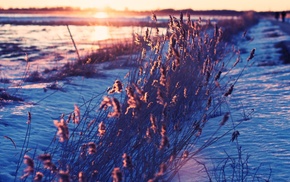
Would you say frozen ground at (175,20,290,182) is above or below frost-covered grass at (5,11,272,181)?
below

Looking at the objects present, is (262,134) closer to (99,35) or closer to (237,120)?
(237,120)

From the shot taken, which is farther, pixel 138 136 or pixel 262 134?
pixel 262 134

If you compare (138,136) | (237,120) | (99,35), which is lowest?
(99,35)

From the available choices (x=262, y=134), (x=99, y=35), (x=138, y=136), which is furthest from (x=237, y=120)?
(x=99, y=35)

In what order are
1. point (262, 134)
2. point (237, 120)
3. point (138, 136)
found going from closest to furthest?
point (138, 136), point (262, 134), point (237, 120)

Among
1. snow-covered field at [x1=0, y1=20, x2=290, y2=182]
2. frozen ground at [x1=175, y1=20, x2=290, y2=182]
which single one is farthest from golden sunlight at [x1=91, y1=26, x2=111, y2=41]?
frozen ground at [x1=175, y1=20, x2=290, y2=182]

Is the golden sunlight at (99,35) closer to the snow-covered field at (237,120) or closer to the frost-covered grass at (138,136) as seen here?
the snow-covered field at (237,120)

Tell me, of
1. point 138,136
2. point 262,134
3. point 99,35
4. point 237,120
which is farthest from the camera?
point 99,35

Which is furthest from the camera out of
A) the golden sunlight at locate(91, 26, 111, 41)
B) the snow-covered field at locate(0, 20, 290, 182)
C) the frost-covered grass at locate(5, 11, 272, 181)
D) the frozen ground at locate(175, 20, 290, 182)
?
the golden sunlight at locate(91, 26, 111, 41)

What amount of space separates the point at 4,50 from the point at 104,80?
8.14m

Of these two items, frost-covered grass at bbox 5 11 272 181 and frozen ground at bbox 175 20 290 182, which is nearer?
frost-covered grass at bbox 5 11 272 181

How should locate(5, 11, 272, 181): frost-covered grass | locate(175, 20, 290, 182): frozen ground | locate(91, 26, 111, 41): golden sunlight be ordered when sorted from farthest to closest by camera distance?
locate(91, 26, 111, 41): golden sunlight < locate(175, 20, 290, 182): frozen ground < locate(5, 11, 272, 181): frost-covered grass

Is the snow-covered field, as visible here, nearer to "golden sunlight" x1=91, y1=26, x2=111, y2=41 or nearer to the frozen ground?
the frozen ground

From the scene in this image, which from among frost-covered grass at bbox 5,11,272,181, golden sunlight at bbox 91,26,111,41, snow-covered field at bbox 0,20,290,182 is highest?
frost-covered grass at bbox 5,11,272,181
